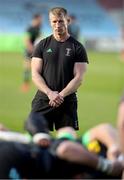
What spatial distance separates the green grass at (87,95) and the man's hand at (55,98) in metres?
5.16

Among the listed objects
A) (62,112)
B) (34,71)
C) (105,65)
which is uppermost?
(34,71)

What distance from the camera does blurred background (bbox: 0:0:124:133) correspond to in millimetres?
17953

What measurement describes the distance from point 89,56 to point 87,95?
58.9 ft

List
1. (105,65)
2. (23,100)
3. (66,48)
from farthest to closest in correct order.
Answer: (105,65), (23,100), (66,48)

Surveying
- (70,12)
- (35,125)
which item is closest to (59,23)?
(35,125)

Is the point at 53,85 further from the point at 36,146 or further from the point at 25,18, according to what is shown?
the point at 25,18

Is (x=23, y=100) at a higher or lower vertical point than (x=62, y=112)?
lower

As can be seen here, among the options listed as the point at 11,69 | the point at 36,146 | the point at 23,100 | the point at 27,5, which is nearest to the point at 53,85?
the point at 36,146

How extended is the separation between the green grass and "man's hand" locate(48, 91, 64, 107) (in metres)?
5.16

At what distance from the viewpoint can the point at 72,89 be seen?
8.90 meters

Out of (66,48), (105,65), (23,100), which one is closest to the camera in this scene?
(66,48)

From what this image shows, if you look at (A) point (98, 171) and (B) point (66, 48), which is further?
(B) point (66, 48)

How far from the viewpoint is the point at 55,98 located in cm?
881

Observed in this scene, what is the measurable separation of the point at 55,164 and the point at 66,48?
13.6 ft
